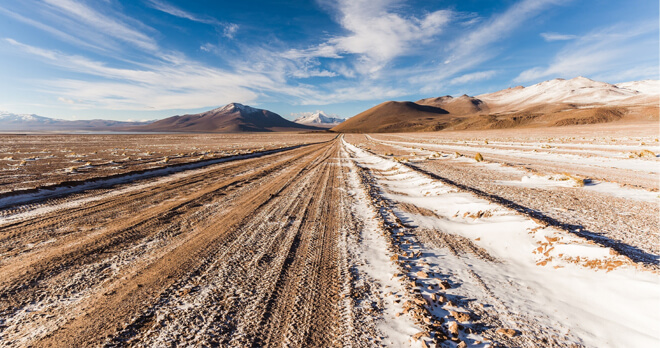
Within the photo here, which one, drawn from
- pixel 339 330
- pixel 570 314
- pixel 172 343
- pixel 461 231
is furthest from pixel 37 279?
pixel 461 231

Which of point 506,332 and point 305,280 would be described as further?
point 305,280

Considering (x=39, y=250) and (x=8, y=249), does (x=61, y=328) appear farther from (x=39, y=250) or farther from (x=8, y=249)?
(x=8, y=249)

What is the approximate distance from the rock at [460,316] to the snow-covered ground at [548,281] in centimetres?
10

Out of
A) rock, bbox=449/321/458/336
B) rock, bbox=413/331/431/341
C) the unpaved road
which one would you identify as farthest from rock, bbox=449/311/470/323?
rock, bbox=413/331/431/341

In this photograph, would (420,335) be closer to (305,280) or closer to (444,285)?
(444,285)

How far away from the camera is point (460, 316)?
2738 mm

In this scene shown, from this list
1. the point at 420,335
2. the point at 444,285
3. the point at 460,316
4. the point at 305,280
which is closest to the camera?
the point at 420,335

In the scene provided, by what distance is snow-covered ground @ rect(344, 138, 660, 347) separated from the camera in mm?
2654

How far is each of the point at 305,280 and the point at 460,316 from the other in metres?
1.86

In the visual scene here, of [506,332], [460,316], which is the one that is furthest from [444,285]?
[506,332]

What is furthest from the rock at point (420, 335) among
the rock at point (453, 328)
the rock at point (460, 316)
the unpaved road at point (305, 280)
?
the rock at point (460, 316)

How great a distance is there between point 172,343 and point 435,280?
3077 mm

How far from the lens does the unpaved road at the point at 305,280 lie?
99.3 inches

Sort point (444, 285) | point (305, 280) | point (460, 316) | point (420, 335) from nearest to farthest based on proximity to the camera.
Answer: point (420, 335), point (460, 316), point (444, 285), point (305, 280)
